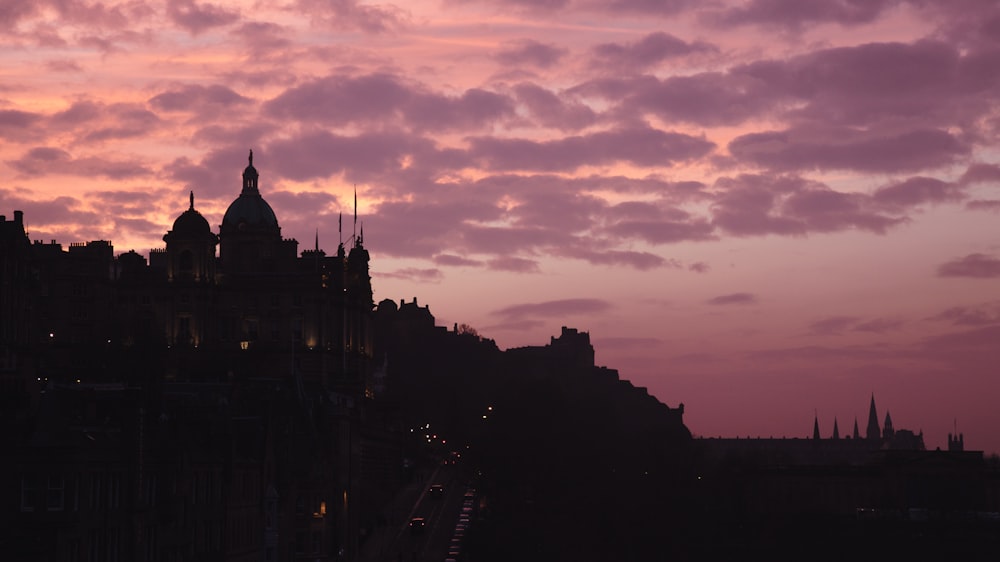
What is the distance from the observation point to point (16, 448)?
74812 mm

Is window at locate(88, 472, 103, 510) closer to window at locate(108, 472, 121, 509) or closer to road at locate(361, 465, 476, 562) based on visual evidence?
window at locate(108, 472, 121, 509)

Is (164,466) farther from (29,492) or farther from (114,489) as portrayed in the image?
(29,492)

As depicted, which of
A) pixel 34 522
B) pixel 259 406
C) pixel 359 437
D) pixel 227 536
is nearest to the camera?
pixel 34 522

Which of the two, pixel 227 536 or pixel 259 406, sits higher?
pixel 259 406

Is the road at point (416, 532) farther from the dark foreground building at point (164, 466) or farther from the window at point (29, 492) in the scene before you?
the window at point (29, 492)

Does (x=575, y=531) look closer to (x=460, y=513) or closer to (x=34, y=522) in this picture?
(x=460, y=513)

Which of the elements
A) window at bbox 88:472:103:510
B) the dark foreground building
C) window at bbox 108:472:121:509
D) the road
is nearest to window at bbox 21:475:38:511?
the dark foreground building

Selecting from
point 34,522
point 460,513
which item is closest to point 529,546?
point 460,513

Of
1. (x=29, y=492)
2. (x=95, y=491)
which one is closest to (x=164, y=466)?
(x=95, y=491)

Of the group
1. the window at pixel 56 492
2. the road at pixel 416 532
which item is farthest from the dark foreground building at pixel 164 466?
the road at pixel 416 532

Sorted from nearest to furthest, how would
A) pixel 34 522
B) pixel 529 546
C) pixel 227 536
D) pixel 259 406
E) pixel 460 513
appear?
pixel 34 522 → pixel 227 536 → pixel 259 406 → pixel 529 546 → pixel 460 513

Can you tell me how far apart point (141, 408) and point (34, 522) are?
12164mm

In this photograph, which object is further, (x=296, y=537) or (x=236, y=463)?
(x=296, y=537)

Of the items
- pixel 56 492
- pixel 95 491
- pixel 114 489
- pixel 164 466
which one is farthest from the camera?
pixel 164 466
